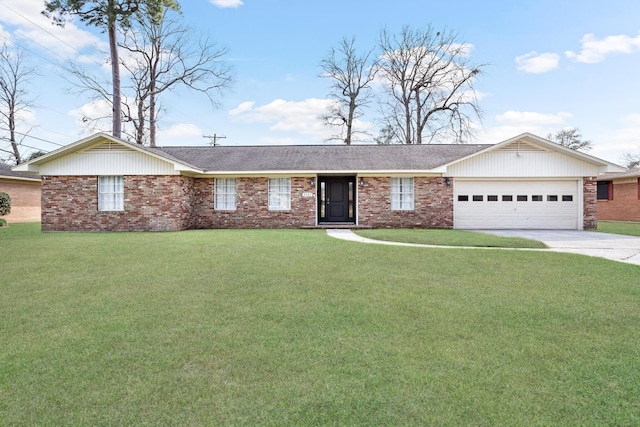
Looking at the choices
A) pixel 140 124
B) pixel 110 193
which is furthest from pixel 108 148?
pixel 140 124

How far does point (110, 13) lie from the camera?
19.3m

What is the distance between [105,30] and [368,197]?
1783 centimetres

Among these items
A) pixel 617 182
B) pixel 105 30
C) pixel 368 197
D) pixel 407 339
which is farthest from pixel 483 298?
pixel 105 30

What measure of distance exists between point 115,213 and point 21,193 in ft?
35.9

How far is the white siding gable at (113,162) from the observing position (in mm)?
14461

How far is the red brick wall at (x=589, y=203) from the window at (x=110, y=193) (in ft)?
63.1

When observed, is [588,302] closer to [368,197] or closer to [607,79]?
[368,197]

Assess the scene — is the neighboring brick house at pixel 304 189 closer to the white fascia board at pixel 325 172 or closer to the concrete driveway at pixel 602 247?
the white fascia board at pixel 325 172

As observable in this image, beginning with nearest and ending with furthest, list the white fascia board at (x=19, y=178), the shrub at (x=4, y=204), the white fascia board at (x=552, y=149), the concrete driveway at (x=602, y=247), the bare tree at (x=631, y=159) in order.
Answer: the concrete driveway at (x=602, y=247)
the white fascia board at (x=552, y=149)
the shrub at (x=4, y=204)
the white fascia board at (x=19, y=178)
the bare tree at (x=631, y=159)

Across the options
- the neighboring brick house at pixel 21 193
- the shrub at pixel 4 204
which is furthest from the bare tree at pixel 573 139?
the shrub at pixel 4 204

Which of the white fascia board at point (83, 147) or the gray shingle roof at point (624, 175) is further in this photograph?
the gray shingle roof at point (624, 175)

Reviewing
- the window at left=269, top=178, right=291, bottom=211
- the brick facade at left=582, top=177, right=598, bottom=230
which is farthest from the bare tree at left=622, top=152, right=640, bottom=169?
the window at left=269, top=178, right=291, bottom=211

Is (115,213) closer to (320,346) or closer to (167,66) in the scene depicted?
(320,346)

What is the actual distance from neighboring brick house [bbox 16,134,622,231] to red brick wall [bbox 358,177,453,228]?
4 cm
